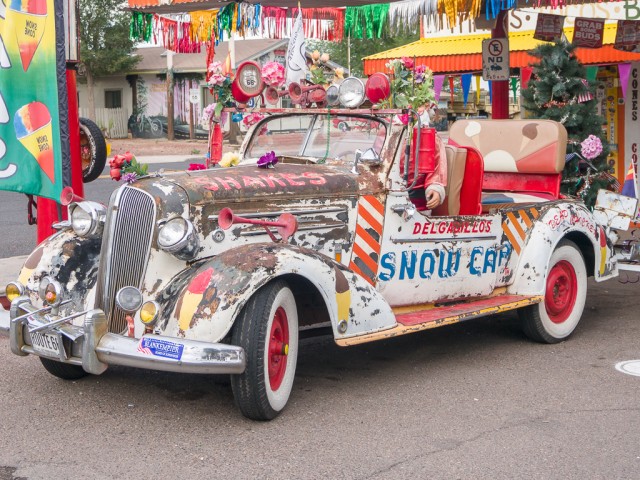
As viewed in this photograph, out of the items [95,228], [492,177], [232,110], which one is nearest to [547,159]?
[492,177]

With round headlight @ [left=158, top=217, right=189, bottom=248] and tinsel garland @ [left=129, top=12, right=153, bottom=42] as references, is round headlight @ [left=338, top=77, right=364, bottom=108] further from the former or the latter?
tinsel garland @ [left=129, top=12, right=153, bottom=42]

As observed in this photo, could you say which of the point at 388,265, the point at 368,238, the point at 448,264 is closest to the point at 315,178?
the point at 368,238

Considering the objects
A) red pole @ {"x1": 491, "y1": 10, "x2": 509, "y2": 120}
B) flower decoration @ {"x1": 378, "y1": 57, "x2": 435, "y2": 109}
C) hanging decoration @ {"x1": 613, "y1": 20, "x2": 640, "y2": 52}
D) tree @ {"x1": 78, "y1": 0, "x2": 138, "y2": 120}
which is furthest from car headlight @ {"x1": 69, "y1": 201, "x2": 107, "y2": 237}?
tree @ {"x1": 78, "y1": 0, "x2": 138, "y2": 120}

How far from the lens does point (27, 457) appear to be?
463 cm

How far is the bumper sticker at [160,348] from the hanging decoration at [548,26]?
8.29 m

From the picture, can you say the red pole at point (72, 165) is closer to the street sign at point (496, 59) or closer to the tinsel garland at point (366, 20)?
the tinsel garland at point (366, 20)

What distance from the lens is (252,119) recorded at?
22.6ft

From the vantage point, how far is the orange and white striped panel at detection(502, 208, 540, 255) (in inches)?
271

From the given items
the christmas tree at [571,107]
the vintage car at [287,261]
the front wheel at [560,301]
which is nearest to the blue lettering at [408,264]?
the vintage car at [287,261]

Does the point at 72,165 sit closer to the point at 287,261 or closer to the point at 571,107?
the point at 287,261

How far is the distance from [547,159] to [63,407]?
434 cm

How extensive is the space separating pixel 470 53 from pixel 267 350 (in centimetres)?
1160

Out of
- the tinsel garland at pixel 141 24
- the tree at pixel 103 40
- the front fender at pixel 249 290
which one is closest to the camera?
the front fender at pixel 249 290

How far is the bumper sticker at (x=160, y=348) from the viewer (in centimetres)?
468
